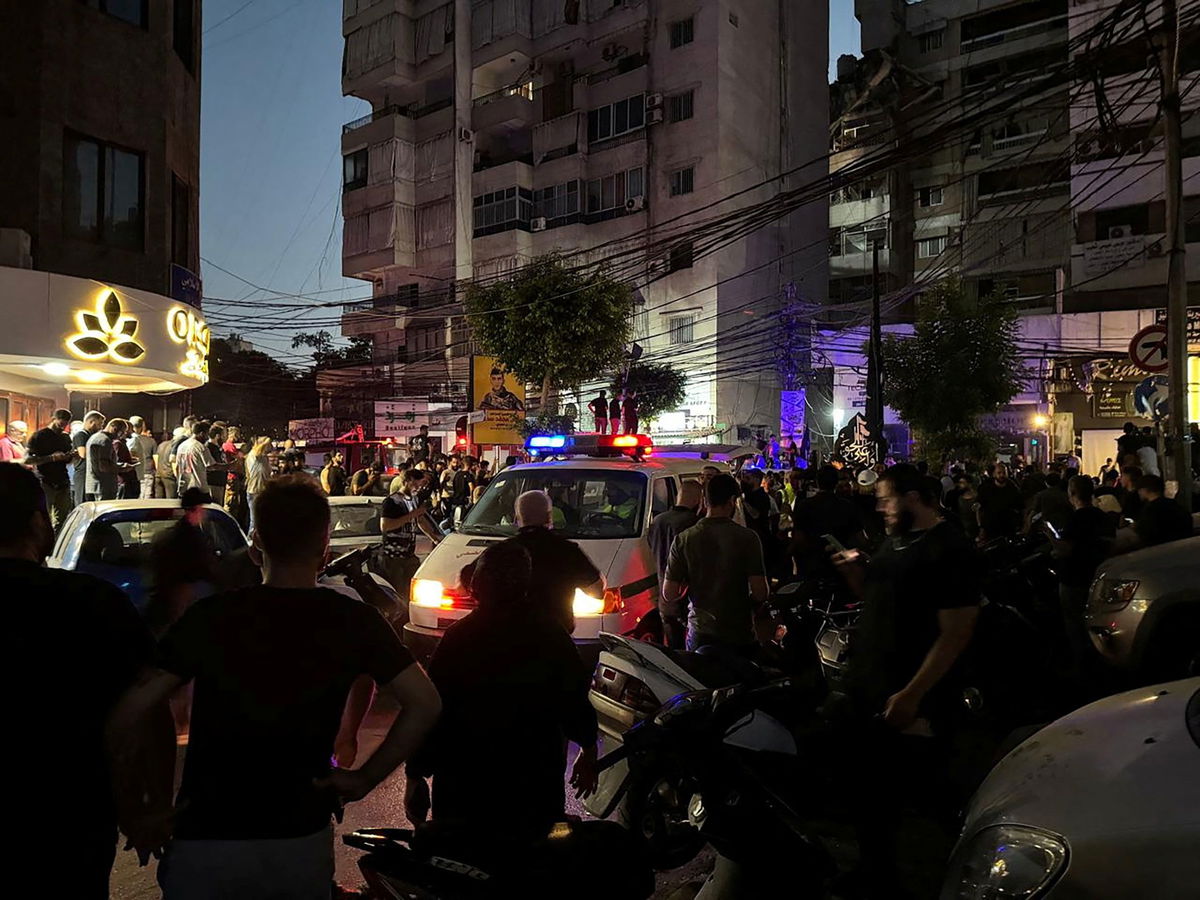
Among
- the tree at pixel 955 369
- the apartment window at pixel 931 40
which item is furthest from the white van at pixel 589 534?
the apartment window at pixel 931 40

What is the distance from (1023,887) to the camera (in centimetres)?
231

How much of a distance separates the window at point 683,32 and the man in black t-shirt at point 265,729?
38919mm

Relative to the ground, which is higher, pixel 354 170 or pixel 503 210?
pixel 354 170

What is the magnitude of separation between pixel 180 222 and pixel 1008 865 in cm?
1914

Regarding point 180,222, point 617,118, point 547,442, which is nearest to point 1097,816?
point 547,442

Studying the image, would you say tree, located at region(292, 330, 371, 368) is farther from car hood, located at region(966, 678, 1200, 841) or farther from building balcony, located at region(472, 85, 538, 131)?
car hood, located at region(966, 678, 1200, 841)

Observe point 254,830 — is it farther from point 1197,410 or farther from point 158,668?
point 1197,410

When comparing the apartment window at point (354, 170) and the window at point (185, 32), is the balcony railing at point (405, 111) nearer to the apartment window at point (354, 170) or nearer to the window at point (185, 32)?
the apartment window at point (354, 170)

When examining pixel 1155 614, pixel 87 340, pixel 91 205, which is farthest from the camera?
pixel 91 205

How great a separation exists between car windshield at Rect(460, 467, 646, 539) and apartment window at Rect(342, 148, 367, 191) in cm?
4240

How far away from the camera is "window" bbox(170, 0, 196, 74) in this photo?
17850 millimetres

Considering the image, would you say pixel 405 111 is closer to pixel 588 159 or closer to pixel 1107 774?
pixel 588 159

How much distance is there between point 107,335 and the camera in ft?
45.5

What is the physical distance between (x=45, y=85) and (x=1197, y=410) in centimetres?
2798
